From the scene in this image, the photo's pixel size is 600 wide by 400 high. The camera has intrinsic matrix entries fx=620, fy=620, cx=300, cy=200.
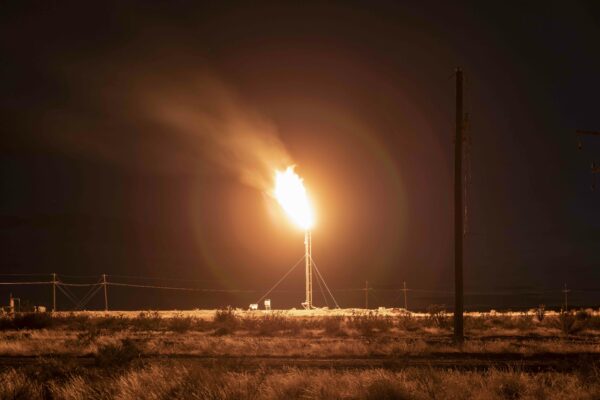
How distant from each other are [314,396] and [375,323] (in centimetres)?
2230

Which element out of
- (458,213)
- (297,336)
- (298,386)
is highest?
(458,213)

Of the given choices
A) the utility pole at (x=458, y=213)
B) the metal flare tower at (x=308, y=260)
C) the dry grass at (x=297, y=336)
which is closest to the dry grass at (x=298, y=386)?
the dry grass at (x=297, y=336)

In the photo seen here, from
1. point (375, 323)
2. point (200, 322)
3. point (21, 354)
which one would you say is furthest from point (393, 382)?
point (200, 322)

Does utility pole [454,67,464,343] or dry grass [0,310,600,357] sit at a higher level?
utility pole [454,67,464,343]

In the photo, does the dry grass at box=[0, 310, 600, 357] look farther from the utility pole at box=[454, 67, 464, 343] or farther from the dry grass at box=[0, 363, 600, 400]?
the dry grass at box=[0, 363, 600, 400]

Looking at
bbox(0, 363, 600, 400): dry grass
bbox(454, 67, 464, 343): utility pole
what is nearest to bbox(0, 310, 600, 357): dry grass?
bbox(454, 67, 464, 343): utility pole

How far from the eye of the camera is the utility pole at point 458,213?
971 inches

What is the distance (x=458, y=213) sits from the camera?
24672 mm

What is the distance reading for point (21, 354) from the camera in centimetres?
2275

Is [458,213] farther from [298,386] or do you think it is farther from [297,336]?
[298,386]

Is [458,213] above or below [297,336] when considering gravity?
above

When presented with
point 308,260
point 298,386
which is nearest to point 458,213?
point 298,386

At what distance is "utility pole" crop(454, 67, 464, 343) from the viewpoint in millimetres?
24672

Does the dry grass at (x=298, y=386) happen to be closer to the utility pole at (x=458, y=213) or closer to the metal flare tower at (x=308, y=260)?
the utility pole at (x=458, y=213)
